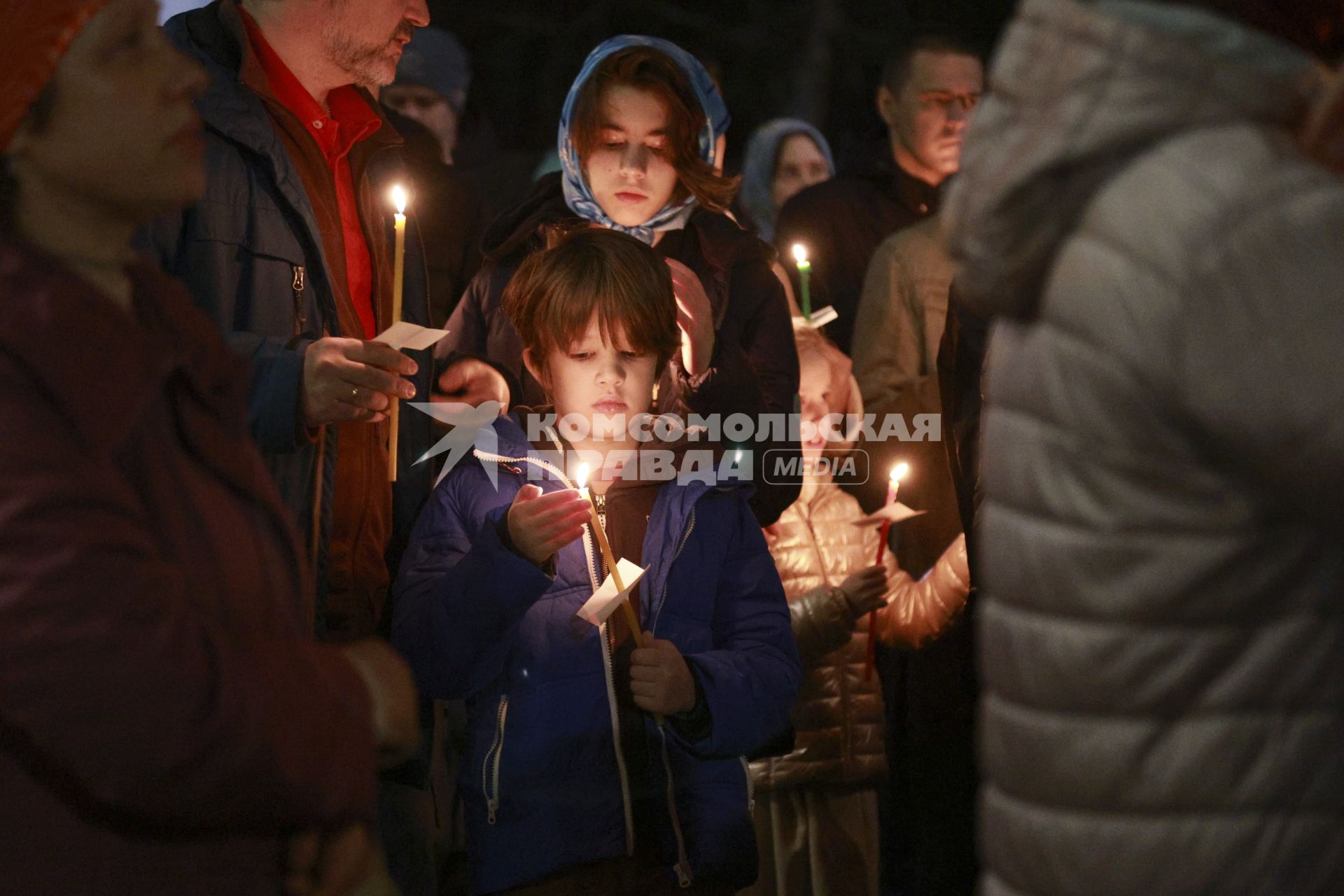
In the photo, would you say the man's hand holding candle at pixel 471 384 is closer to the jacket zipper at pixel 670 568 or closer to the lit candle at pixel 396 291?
the lit candle at pixel 396 291

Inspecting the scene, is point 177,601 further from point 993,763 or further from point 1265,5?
point 1265,5

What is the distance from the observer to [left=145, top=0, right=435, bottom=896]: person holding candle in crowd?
2.48 m

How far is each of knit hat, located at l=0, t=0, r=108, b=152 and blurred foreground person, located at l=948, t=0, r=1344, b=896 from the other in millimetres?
1047

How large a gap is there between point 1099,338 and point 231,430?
101 cm

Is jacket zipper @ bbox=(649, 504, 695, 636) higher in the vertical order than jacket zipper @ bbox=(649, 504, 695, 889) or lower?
higher

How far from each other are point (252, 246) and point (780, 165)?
3989 mm

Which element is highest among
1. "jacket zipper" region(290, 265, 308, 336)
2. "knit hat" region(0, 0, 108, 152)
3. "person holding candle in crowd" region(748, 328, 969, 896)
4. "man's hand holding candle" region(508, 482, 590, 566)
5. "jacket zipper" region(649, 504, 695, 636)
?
"knit hat" region(0, 0, 108, 152)

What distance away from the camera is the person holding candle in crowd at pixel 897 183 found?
5367mm

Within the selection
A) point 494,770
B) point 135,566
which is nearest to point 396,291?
point 494,770

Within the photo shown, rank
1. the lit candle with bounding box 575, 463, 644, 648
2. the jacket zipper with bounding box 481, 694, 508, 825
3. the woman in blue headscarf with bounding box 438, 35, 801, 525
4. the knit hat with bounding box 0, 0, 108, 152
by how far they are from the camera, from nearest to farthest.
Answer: the knit hat with bounding box 0, 0, 108, 152
the lit candle with bounding box 575, 463, 644, 648
the jacket zipper with bounding box 481, 694, 508, 825
the woman in blue headscarf with bounding box 438, 35, 801, 525

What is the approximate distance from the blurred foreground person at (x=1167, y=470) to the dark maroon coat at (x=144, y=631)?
0.81 meters

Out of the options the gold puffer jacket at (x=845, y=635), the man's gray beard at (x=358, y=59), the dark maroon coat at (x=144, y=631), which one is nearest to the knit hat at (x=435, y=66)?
the man's gray beard at (x=358, y=59)

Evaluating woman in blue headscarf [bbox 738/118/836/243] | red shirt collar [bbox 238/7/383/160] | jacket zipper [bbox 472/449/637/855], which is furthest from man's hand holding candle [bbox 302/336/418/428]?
woman in blue headscarf [bbox 738/118/836/243]

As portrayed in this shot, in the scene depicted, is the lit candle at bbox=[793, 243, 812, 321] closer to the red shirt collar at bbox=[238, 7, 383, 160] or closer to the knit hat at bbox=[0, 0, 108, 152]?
the red shirt collar at bbox=[238, 7, 383, 160]
